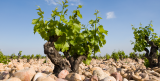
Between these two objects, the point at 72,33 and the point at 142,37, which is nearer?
the point at 72,33

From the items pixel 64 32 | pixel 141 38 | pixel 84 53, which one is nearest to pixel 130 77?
pixel 84 53

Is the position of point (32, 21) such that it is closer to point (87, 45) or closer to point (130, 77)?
point (87, 45)

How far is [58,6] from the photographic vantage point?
412 cm

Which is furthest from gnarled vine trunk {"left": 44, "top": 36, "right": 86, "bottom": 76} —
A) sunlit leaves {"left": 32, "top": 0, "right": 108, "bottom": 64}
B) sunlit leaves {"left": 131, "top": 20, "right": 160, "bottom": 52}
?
sunlit leaves {"left": 131, "top": 20, "right": 160, "bottom": 52}

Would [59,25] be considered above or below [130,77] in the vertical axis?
above

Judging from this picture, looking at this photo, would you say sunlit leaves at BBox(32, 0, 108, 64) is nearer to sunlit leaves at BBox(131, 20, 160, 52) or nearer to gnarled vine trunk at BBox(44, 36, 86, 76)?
gnarled vine trunk at BBox(44, 36, 86, 76)

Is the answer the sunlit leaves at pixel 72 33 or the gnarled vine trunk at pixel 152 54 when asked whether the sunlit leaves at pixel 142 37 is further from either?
the sunlit leaves at pixel 72 33

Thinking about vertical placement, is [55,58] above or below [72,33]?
below

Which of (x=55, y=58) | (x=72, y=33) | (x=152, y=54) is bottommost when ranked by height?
(x=152, y=54)

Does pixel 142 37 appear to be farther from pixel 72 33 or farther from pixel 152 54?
pixel 72 33

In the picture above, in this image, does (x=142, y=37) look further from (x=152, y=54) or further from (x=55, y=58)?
(x=55, y=58)

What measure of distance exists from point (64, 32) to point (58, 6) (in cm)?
102

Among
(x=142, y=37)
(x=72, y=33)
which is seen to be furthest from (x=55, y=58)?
(x=142, y=37)

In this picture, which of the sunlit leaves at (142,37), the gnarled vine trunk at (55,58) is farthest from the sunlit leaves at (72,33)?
the sunlit leaves at (142,37)
